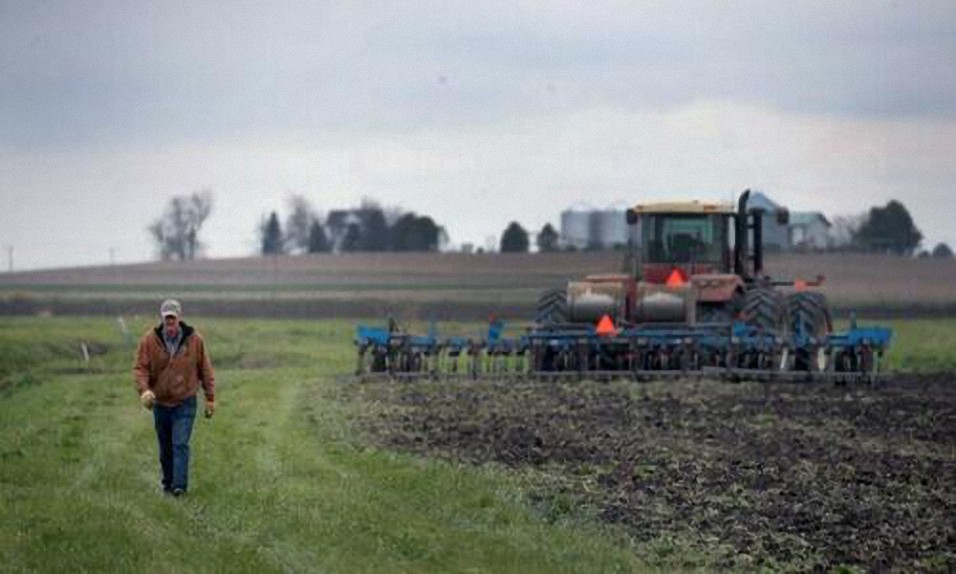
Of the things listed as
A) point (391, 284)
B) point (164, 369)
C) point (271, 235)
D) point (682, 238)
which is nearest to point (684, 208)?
point (682, 238)

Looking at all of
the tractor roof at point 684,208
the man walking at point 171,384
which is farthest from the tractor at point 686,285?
the man walking at point 171,384

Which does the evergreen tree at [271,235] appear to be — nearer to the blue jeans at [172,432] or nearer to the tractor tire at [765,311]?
the tractor tire at [765,311]

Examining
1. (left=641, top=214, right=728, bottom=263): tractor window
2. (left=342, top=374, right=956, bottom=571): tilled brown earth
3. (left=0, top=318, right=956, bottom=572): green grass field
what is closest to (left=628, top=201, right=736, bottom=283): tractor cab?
(left=641, top=214, right=728, bottom=263): tractor window

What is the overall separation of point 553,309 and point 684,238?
3.08m

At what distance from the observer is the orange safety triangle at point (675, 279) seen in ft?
120

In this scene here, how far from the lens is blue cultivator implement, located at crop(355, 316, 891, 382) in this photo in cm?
3428

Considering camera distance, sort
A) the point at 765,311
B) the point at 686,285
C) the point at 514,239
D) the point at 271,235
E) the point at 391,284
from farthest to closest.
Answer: the point at 271,235, the point at 514,239, the point at 391,284, the point at 686,285, the point at 765,311

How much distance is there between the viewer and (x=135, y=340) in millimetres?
52000

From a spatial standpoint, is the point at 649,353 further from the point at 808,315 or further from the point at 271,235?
the point at 271,235

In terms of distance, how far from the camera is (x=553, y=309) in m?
38.5

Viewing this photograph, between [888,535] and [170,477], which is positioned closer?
[888,535]

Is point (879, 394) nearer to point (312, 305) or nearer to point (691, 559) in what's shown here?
point (691, 559)

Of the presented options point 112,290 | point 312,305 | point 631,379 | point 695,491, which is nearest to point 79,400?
point 631,379

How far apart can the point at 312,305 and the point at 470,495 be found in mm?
Answer: 54132
